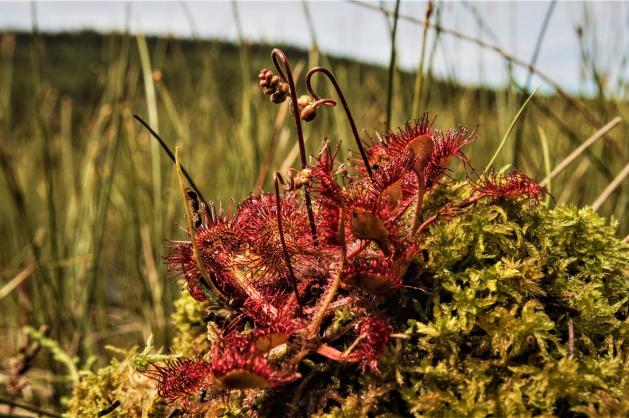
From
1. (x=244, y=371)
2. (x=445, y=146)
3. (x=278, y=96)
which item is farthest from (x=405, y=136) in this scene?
(x=244, y=371)

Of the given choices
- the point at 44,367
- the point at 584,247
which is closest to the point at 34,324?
the point at 44,367

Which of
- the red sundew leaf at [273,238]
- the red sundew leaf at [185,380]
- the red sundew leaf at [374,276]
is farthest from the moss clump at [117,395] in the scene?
the red sundew leaf at [374,276]

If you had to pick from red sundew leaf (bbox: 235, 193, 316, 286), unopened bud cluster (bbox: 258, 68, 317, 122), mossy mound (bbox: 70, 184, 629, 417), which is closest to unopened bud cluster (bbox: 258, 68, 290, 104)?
unopened bud cluster (bbox: 258, 68, 317, 122)

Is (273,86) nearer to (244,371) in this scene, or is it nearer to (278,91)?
(278,91)

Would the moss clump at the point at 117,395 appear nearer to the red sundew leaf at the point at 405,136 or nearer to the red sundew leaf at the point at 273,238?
the red sundew leaf at the point at 273,238

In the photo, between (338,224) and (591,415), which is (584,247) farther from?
(338,224)

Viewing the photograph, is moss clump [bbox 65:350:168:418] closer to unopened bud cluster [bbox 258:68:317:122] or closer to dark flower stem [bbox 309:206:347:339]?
dark flower stem [bbox 309:206:347:339]

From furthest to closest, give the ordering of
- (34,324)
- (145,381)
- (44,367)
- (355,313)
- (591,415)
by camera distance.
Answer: (44,367) < (34,324) < (145,381) < (355,313) < (591,415)
